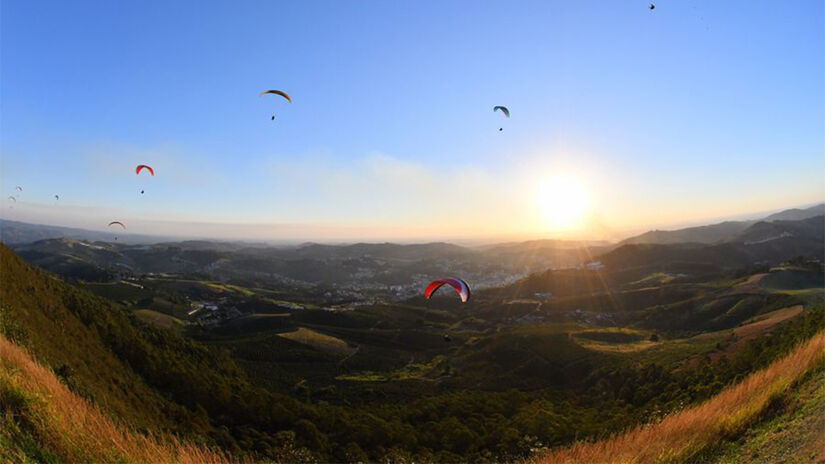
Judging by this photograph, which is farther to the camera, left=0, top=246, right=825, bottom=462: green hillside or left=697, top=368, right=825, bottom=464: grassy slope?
left=0, top=246, right=825, bottom=462: green hillside

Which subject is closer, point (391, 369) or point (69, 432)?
point (69, 432)

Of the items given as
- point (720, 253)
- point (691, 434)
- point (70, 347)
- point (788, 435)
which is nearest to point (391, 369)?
point (70, 347)

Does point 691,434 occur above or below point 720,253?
above

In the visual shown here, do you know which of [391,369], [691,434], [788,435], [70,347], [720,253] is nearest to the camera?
[788,435]

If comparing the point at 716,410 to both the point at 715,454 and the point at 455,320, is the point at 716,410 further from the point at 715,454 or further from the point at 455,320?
the point at 455,320

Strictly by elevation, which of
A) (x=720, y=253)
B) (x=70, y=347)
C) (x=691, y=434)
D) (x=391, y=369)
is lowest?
(x=391, y=369)

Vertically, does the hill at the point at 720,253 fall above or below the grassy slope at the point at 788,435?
below

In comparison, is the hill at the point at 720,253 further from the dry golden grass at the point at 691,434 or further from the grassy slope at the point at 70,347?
the grassy slope at the point at 70,347

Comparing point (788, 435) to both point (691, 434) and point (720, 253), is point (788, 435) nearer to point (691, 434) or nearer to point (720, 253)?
point (691, 434)

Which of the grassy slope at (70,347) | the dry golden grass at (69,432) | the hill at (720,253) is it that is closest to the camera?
the dry golden grass at (69,432)

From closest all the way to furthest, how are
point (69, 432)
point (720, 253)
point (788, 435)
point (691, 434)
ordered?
point (69, 432)
point (788, 435)
point (691, 434)
point (720, 253)

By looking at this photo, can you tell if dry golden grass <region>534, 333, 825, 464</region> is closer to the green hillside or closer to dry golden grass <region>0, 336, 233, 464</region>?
the green hillside

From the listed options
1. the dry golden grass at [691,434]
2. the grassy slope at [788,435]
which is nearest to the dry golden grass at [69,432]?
Answer: the dry golden grass at [691,434]

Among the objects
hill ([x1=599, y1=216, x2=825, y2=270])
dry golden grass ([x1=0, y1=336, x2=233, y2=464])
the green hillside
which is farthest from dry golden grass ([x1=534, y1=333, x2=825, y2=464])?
hill ([x1=599, y1=216, x2=825, y2=270])
